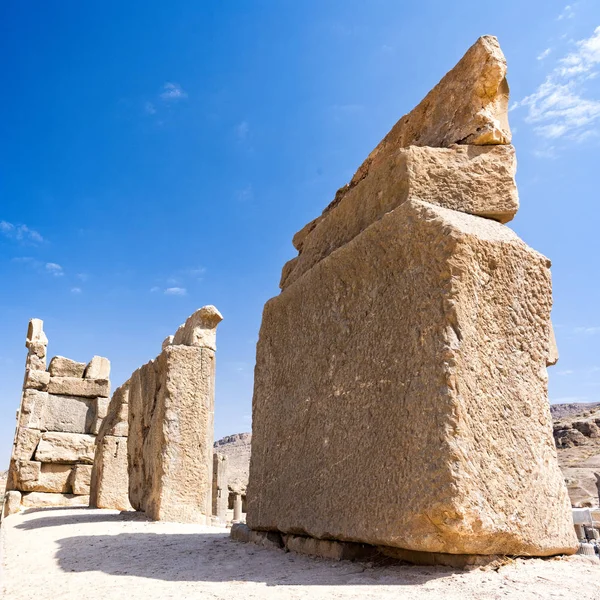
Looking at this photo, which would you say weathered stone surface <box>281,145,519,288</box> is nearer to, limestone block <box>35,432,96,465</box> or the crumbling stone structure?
the crumbling stone structure

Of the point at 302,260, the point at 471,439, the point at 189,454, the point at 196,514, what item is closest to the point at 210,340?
the point at 189,454

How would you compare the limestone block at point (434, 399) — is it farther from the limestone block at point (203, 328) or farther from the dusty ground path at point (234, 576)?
the limestone block at point (203, 328)

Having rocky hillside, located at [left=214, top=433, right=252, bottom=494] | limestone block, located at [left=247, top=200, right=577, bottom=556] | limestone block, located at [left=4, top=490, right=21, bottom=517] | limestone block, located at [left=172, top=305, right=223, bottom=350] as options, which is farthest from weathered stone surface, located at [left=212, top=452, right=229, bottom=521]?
rocky hillside, located at [left=214, top=433, right=252, bottom=494]

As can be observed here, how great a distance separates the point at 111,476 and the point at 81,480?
6.31ft

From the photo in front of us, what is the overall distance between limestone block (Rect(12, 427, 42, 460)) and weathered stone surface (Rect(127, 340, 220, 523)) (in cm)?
393

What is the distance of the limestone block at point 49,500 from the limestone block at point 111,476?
4.71ft

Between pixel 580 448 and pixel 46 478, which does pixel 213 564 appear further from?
pixel 580 448

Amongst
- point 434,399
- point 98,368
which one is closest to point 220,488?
point 98,368

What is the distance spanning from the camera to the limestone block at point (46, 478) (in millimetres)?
8778

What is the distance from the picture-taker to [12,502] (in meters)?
8.30

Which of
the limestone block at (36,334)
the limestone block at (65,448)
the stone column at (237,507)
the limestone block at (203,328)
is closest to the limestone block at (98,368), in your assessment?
the limestone block at (36,334)

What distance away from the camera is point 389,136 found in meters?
3.10

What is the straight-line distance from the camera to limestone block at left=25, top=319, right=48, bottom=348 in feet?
32.5

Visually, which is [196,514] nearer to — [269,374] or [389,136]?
[269,374]
